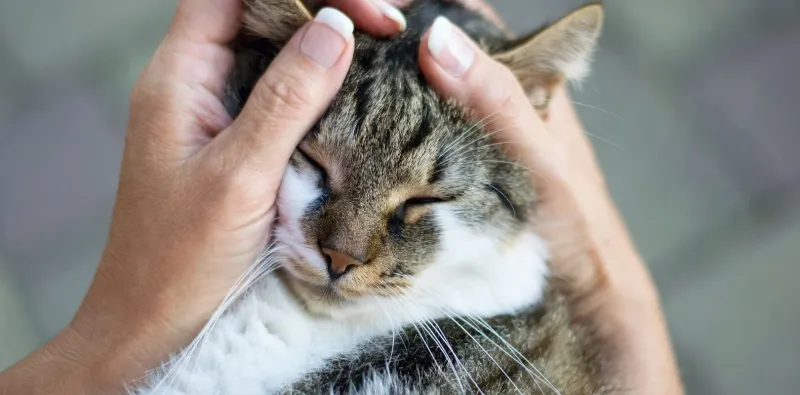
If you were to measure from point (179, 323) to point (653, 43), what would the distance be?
1624 millimetres

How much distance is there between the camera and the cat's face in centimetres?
95

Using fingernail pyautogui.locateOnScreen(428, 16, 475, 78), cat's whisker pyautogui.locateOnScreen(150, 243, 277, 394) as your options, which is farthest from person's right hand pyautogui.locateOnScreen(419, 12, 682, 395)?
cat's whisker pyautogui.locateOnScreen(150, 243, 277, 394)

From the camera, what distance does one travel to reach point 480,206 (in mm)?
1022

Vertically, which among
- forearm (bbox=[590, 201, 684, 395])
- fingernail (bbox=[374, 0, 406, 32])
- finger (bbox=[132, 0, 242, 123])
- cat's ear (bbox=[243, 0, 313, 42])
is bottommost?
forearm (bbox=[590, 201, 684, 395])

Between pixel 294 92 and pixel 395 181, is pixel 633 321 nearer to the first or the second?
pixel 395 181

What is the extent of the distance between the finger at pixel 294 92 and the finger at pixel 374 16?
0.20 ft

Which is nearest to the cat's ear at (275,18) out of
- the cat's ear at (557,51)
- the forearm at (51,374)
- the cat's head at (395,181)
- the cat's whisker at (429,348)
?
the cat's head at (395,181)

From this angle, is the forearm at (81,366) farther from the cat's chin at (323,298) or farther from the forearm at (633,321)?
the forearm at (633,321)

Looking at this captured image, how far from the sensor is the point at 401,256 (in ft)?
3.23

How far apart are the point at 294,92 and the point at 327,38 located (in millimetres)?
84

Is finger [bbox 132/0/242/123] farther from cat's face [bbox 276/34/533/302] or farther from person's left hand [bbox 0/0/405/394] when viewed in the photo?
cat's face [bbox 276/34/533/302]

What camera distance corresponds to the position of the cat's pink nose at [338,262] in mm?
955

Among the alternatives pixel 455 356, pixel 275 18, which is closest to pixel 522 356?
pixel 455 356

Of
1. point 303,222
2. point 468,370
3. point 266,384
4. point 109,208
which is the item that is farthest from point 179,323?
point 109,208
